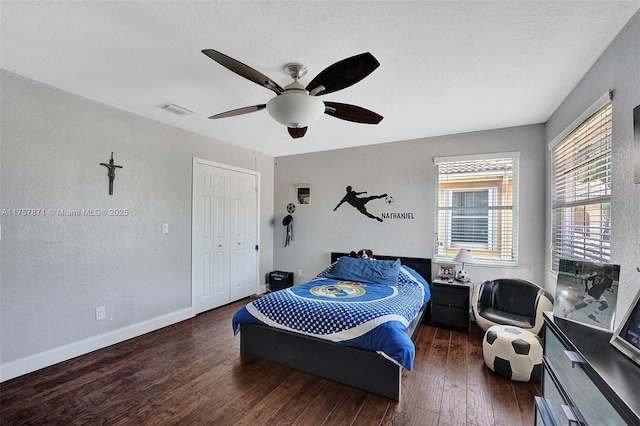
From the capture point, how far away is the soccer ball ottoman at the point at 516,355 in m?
2.38

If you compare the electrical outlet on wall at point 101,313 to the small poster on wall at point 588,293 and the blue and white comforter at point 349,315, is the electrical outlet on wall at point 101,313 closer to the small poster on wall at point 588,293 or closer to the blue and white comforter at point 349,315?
the blue and white comforter at point 349,315

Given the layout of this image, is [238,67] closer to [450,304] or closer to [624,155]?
[624,155]

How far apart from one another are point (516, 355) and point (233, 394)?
2.31m

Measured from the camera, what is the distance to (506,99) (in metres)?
2.82

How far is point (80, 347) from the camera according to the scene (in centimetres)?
283

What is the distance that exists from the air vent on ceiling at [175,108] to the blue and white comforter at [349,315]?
218 centimetres

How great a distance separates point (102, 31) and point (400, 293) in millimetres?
3314

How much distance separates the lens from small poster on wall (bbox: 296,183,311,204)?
5.12 meters

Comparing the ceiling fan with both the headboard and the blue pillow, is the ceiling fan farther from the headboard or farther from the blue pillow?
the headboard

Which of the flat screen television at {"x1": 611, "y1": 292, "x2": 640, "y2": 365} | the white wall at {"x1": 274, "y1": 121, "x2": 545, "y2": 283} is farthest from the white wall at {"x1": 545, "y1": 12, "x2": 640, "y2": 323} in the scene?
the white wall at {"x1": 274, "y1": 121, "x2": 545, "y2": 283}

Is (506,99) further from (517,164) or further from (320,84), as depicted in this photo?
(320,84)

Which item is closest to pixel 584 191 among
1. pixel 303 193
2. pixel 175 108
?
pixel 303 193

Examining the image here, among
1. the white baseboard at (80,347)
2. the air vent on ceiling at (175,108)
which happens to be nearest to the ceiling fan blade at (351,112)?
the air vent on ceiling at (175,108)

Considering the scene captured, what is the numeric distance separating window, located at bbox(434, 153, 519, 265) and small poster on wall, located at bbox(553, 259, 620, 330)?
2.28 meters
